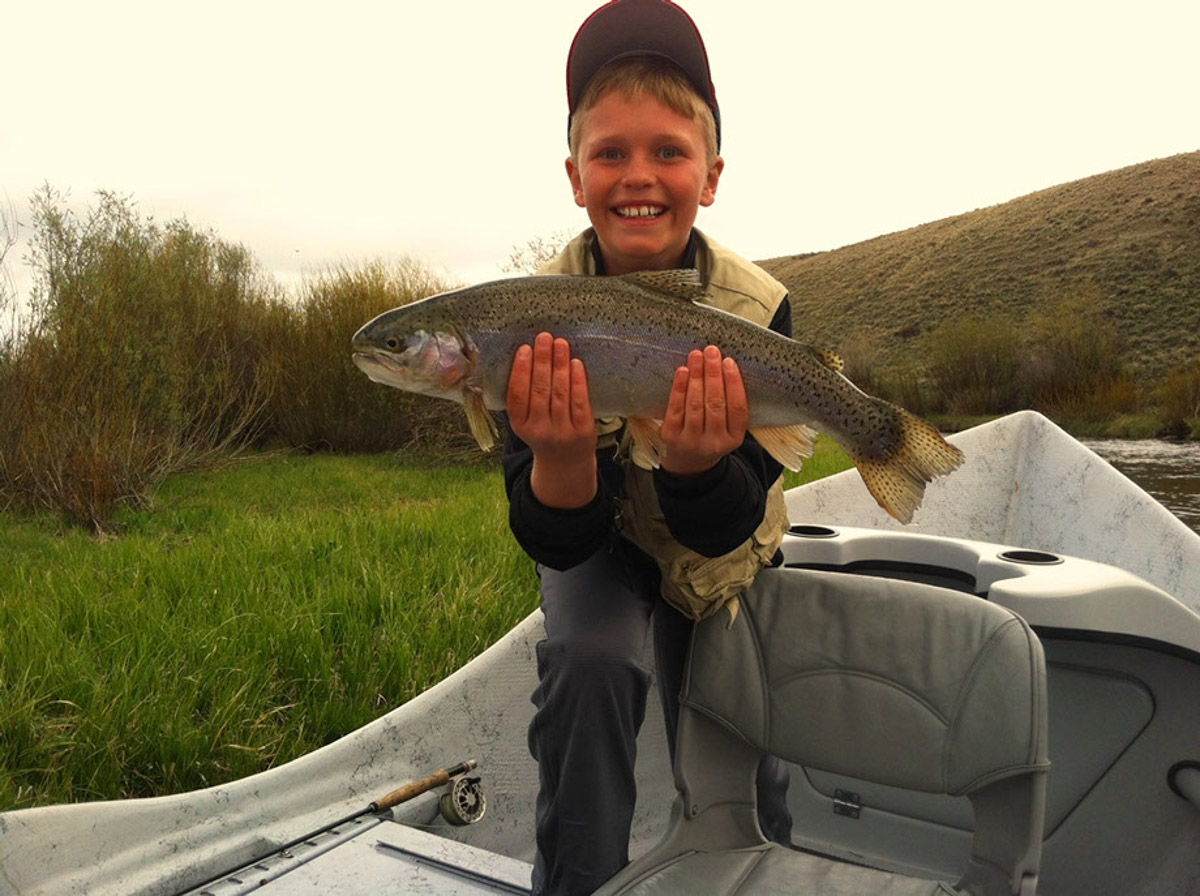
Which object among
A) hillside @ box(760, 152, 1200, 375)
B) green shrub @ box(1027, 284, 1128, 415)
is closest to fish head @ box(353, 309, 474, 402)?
green shrub @ box(1027, 284, 1128, 415)

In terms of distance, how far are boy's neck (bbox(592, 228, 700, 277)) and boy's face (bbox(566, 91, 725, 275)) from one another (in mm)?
150

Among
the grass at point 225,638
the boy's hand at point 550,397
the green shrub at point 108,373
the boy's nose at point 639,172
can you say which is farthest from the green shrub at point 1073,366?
the boy's hand at point 550,397

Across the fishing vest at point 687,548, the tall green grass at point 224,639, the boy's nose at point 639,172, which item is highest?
the boy's nose at point 639,172

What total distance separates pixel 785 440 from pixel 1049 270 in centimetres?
6387

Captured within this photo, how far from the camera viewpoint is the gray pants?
2156mm

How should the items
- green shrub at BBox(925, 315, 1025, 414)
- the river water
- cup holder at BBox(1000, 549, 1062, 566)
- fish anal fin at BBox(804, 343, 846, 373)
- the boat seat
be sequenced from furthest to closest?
1. green shrub at BBox(925, 315, 1025, 414)
2. the river water
3. cup holder at BBox(1000, 549, 1062, 566)
4. fish anal fin at BBox(804, 343, 846, 373)
5. the boat seat

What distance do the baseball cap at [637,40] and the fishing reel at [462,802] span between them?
2.10 metres

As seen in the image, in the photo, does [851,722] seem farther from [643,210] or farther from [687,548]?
[643,210]

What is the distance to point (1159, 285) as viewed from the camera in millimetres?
49344

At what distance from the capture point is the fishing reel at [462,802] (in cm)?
295

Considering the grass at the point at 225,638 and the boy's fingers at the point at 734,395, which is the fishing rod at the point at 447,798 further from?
the boy's fingers at the point at 734,395

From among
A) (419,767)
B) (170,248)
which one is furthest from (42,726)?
(170,248)

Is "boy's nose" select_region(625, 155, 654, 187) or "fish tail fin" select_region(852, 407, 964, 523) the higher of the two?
"boy's nose" select_region(625, 155, 654, 187)

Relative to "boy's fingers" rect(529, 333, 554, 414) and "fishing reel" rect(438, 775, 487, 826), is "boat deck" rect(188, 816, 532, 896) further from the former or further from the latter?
"boy's fingers" rect(529, 333, 554, 414)
